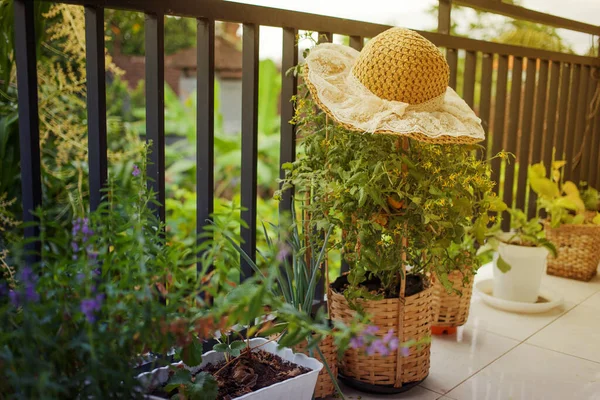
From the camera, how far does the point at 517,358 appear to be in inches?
73.1

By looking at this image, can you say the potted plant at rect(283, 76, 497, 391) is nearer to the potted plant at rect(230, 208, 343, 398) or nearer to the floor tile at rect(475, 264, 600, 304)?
the potted plant at rect(230, 208, 343, 398)

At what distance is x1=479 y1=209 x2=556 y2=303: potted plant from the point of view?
87.2 inches

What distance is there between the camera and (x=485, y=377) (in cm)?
172

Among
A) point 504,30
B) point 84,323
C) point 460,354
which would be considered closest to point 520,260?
point 460,354

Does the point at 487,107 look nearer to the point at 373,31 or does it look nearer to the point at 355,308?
the point at 373,31

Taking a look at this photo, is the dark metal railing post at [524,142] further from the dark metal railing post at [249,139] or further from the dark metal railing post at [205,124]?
the dark metal railing post at [205,124]

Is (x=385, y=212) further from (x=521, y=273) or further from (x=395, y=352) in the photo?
(x=521, y=273)

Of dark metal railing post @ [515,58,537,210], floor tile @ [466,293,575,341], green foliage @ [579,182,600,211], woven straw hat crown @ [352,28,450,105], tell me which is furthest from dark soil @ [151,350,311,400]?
green foliage @ [579,182,600,211]

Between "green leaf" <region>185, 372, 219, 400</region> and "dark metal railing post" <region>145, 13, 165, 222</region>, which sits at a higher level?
"dark metal railing post" <region>145, 13, 165, 222</region>

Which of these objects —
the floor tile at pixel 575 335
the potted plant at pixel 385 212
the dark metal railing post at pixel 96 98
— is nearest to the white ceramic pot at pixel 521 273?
the floor tile at pixel 575 335

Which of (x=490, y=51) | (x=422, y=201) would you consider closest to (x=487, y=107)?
(x=490, y=51)

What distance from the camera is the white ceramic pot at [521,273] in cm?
221

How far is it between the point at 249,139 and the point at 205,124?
0.15m

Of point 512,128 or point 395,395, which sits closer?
point 395,395
